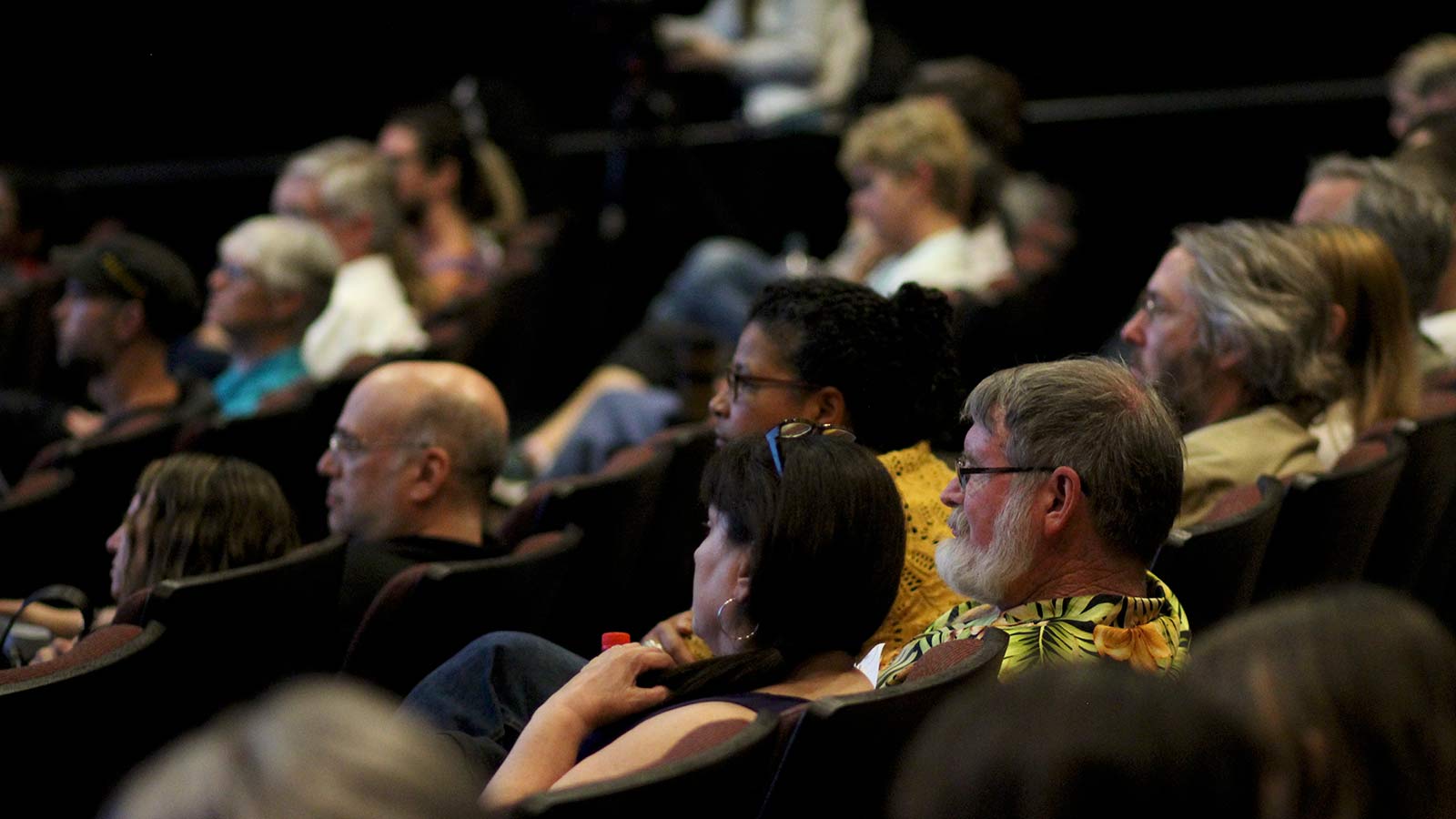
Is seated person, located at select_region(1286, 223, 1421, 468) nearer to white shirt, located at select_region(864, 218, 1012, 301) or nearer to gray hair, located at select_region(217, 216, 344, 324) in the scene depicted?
white shirt, located at select_region(864, 218, 1012, 301)

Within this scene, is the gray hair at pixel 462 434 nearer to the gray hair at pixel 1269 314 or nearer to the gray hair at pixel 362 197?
the gray hair at pixel 1269 314

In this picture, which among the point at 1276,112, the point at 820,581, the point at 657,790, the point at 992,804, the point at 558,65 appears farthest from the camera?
the point at 558,65

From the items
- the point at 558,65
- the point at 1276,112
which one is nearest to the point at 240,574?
the point at 1276,112

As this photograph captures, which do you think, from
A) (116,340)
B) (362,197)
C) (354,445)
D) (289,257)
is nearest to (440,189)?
(362,197)

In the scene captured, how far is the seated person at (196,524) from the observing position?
2.54 m

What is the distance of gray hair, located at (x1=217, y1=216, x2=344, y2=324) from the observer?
15.0 feet

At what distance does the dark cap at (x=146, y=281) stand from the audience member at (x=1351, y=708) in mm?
3655

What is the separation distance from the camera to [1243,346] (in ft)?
9.12

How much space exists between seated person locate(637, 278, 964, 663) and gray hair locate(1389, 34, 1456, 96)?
2.34m

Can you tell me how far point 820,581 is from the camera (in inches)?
73.9

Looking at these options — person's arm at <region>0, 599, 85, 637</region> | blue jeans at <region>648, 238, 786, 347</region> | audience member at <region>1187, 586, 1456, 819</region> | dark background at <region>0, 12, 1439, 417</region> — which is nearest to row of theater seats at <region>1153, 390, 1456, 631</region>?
audience member at <region>1187, 586, 1456, 819</region>

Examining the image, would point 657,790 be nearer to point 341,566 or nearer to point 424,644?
point 424,644

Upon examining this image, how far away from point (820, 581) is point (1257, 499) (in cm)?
85

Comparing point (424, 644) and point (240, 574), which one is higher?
point (240, 574)
